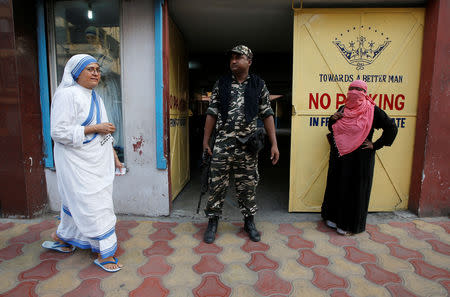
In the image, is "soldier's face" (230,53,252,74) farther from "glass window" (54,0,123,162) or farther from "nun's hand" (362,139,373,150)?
"glass window" (54,0,123,162)

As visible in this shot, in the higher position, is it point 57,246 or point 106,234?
point 106,234

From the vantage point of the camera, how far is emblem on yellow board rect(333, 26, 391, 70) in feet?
11.0

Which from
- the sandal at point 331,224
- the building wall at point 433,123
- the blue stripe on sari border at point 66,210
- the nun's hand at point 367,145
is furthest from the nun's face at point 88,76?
the building wall at point 433,123

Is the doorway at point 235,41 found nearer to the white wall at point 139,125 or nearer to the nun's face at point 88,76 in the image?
the white wall at point 139,125

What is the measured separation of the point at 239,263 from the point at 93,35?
3.20m

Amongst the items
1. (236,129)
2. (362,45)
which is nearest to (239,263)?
(236,129)

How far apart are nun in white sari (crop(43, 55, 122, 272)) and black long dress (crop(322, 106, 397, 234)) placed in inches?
91.8

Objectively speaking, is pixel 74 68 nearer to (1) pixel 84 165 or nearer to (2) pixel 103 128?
(2) pixel 103 128

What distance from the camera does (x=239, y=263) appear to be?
7.98ft

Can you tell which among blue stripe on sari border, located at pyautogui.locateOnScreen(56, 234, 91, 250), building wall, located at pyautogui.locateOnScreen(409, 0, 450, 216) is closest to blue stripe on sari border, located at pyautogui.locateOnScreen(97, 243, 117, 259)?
blue stripe on sari border, located at pyautogui.locateOnScreen(56, 234, 91, 250)

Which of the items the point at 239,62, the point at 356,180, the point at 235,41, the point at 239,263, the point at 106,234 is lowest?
the point at 239,263

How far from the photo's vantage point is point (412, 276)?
2240 mm

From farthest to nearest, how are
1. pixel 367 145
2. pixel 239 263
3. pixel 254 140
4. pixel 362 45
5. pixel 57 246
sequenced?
pixel 362 45
pixel 367 145
pixel 254 140
pixel 57 246
pixel 239 263

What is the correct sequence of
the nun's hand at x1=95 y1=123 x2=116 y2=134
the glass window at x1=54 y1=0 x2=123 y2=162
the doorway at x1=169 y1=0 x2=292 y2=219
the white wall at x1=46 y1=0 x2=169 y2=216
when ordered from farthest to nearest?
the doorway at x1=169 y1=0 x2=292 y2=219 → the glass window at x1=54 y1=0 x2=123 y2=162 → the white wall at x1=46 y1=0 x2=169 y2=216 → the nun's hand at x1=95 y1=123 x2=116 y2=134
